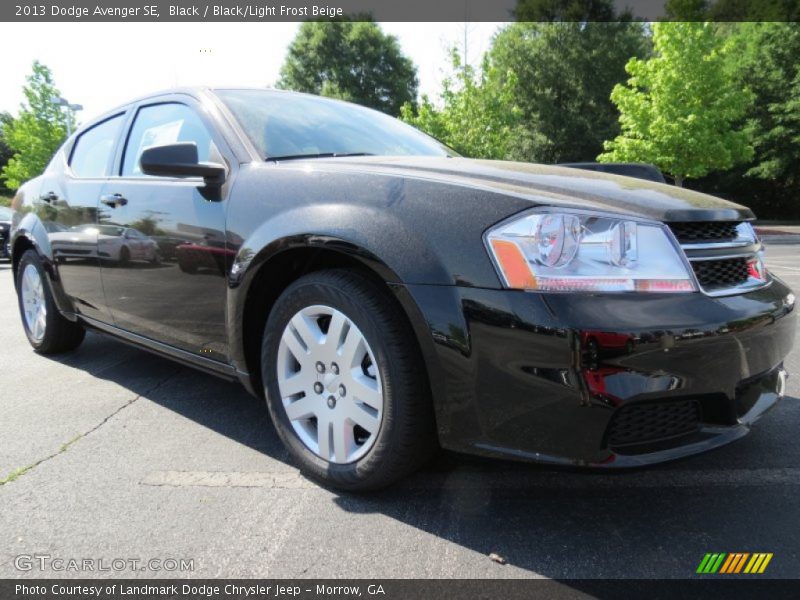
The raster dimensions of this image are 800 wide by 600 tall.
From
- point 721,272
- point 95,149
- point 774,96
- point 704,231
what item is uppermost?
point 774,96

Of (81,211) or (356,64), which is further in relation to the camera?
(356,64)

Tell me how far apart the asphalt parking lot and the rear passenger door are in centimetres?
85

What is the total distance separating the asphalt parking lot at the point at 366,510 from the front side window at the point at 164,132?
135 cm

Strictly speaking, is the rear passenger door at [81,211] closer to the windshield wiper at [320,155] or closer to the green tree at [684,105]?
the windshield wiper at [320,155]

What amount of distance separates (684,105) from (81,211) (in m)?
23.2

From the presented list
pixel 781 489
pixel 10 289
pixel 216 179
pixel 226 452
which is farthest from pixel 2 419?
pixel 10 289

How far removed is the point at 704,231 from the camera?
1.91m

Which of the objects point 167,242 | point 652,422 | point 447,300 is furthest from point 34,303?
point 652,422

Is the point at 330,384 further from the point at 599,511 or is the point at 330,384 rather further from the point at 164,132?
the point at 164,132

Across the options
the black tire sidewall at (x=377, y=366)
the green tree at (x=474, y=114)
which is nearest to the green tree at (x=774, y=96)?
the green tree at (x=474, y=114)

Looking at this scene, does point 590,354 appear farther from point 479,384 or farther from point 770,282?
point 770,282

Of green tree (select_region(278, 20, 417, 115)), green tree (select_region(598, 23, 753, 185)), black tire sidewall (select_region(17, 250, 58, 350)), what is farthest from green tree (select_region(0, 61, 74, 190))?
black tire sidewall (select_region(17, 250, 58, 350))

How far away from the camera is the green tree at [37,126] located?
31.5 m

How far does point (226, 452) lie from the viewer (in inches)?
103
